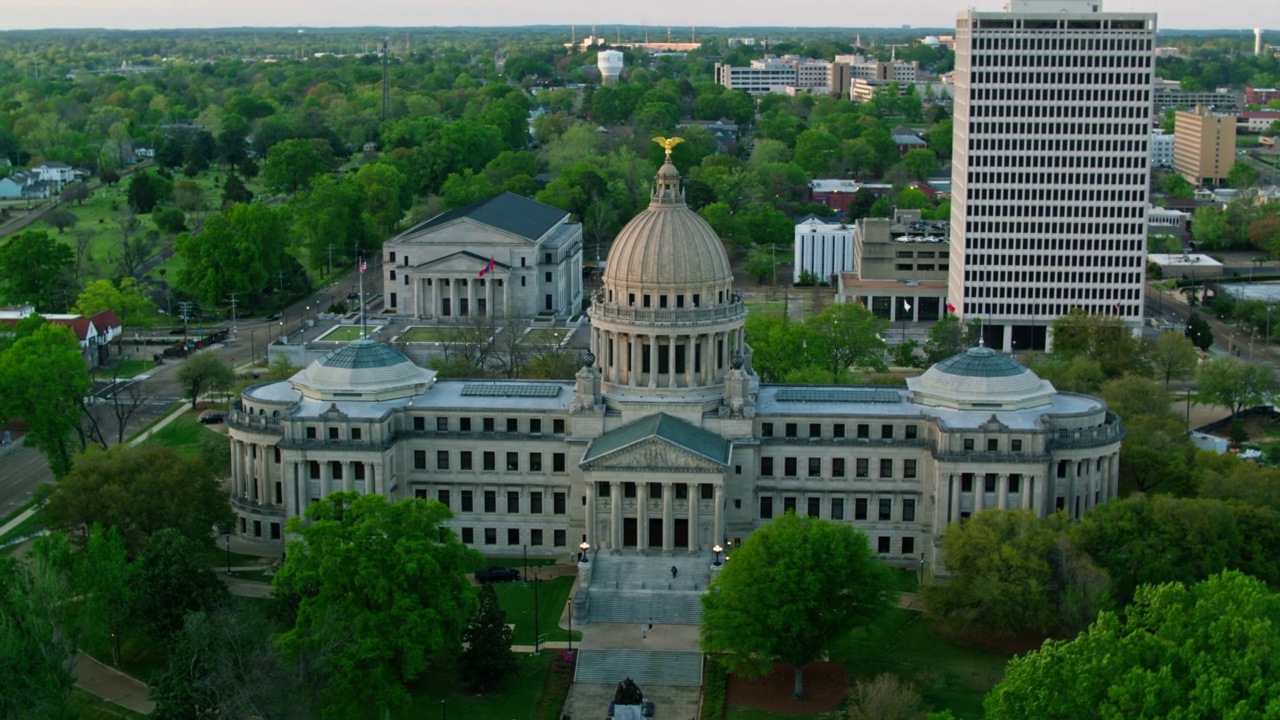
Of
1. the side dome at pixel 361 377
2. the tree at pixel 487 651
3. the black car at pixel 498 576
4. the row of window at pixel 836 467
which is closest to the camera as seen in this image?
the tree at pixel 487 651

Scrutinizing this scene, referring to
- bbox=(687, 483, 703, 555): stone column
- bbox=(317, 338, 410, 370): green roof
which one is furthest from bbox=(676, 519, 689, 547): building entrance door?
bbox=(317, 338, 410, 370): green roof

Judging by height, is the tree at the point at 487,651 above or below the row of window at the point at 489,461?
below

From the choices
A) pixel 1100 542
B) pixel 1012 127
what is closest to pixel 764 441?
pixel 1100 542

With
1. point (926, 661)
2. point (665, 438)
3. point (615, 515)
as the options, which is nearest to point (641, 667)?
point (615, 515)

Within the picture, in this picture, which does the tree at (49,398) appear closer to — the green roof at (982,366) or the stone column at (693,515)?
the stone column at (693,515)

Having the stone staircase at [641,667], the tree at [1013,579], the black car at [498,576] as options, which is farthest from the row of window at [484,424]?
the tree at [1013,579]

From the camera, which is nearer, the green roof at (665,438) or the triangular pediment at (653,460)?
the triangular pediment at (653,460)
